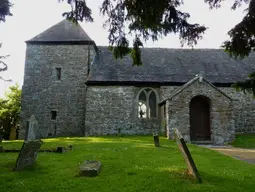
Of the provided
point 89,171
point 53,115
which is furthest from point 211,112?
point 89,171

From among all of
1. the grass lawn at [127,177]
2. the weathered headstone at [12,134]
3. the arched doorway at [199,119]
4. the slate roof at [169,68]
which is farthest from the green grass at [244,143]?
the weathered headstone at [12,134]

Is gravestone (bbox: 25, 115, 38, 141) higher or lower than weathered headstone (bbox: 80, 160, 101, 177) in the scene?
A: higher

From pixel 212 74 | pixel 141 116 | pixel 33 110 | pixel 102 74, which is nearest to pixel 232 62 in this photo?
pixel 212 74

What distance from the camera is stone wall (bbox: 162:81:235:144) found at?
17.2m

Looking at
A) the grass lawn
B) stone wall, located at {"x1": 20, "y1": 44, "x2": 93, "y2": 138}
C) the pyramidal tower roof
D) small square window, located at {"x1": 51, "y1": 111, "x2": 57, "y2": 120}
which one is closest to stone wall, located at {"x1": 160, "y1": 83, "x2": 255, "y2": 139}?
stone wall, located at {"x1": 20, "y1": 44, "x2": 93, "y2": 138}

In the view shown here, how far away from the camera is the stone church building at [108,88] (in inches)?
805

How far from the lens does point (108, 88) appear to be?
20766mm

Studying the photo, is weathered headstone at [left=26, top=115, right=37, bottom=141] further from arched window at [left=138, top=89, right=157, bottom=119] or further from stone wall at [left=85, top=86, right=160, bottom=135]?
arched window at [left=138, top=89, right=157, bottom=119]

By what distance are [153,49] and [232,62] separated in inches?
301

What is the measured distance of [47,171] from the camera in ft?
22.9

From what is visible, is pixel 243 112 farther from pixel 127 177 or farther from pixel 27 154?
pixel 27 154

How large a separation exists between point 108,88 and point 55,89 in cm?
504

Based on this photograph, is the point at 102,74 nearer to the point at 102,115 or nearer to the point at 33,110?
the point at 102,115

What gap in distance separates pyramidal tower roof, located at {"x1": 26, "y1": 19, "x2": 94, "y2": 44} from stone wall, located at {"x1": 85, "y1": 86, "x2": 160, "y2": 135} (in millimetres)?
5294
